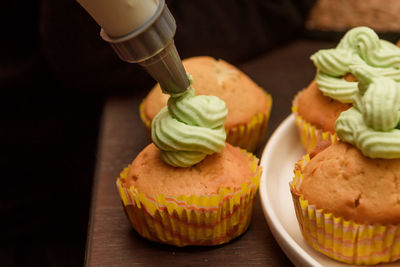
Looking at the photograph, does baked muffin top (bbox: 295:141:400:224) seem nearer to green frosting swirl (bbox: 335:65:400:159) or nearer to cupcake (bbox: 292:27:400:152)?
green frosting swirl (bbox: 335:65:400:159)

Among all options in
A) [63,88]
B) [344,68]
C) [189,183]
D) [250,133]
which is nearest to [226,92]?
[250,133]

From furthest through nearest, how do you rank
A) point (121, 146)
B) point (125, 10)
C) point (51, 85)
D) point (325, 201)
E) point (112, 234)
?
point (51, 85)
point (121, 146)
point (112, 234)
point (325, 201)
point (125, 10)

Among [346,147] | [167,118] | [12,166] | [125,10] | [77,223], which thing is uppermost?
[125,10]

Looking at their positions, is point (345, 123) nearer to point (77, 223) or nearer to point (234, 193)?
point (234, 193)

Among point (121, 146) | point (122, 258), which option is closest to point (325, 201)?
point (122, 258)

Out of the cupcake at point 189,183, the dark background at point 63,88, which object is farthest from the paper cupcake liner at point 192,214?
the dark background at point 63,88

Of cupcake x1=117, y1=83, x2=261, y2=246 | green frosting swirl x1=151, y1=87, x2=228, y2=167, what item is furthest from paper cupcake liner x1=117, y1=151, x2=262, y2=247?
green frosting swirl x1=151, y1=87, x2=228, y2=167
